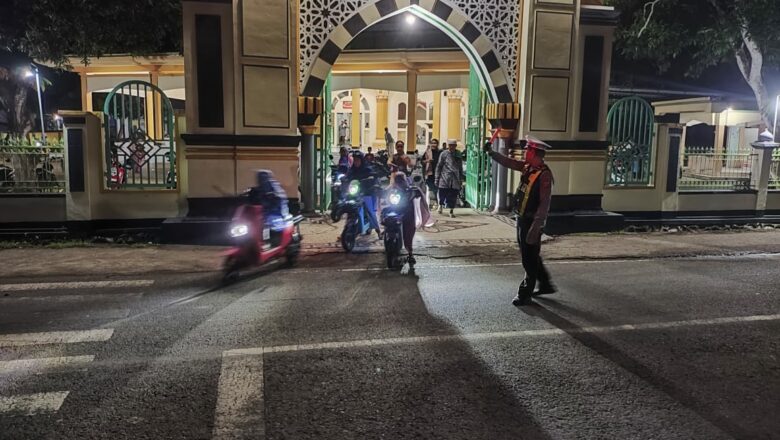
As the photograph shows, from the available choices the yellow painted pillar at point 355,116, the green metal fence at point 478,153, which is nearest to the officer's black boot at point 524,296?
the green metal fence at point 478,153

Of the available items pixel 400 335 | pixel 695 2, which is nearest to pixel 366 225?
pixel 400 335

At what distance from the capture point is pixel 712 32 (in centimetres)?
1558

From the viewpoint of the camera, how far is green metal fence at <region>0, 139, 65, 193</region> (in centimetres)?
907

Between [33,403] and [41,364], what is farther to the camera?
[41,364]

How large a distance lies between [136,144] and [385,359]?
6.55 m

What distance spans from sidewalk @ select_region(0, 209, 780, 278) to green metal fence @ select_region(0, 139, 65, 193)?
1.09 m

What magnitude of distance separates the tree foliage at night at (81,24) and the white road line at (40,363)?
31.0 feet

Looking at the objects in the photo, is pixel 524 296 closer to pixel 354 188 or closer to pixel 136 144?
pixel 354 188

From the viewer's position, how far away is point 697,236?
10.5 metres

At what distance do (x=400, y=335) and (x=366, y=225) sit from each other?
12.8 ft

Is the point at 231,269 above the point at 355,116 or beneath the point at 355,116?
beneath

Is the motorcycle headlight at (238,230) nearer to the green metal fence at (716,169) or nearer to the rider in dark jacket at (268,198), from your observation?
the rider in dark jacket at (268,198)

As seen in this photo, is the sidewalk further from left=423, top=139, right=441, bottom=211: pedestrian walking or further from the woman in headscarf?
left=423, top=139, right=441, bottom=211: pedestrian walking

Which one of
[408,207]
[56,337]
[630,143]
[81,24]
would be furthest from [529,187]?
[81,24]
